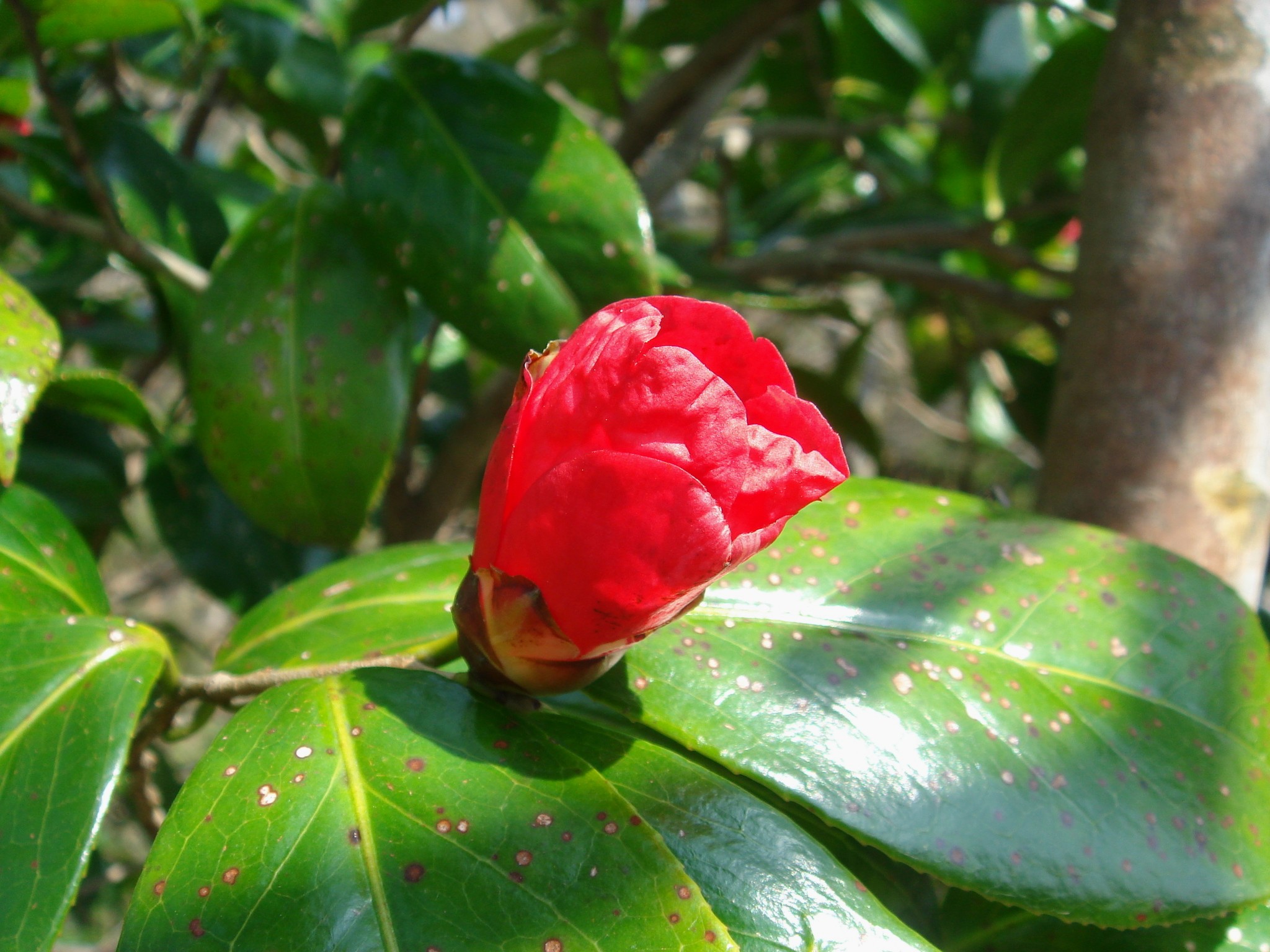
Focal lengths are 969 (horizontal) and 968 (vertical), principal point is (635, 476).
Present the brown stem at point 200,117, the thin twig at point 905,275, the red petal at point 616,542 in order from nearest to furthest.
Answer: the red petal at point 616,542, the thin twig at point 905,275, the brown stem at point 200,117

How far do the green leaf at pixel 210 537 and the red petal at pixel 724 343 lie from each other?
81 cm


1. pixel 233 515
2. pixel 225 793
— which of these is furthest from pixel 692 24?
pixel 225 793

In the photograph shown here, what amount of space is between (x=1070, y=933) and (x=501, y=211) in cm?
60

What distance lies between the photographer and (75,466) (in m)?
0.89

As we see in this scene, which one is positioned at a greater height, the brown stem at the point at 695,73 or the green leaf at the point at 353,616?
the brown stem at the point at 695,73

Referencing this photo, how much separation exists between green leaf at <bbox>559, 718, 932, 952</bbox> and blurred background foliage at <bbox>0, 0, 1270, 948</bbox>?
0.36 meters

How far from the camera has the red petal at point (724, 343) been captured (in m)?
0.37

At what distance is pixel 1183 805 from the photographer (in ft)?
1.52

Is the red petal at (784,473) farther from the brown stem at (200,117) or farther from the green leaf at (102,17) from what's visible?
the brown stem at (200,117)

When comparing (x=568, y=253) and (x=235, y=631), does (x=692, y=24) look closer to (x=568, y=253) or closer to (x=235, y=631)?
(x=568, y=253)

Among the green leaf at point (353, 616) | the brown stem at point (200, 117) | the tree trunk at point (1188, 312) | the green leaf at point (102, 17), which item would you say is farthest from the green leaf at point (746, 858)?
the brown stem at point (200, 117)

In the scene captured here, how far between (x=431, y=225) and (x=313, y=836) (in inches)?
18.3

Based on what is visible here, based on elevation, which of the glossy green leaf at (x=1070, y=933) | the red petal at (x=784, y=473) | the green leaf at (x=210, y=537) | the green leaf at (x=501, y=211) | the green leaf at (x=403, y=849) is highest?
the red petal at (x=784, y=473)

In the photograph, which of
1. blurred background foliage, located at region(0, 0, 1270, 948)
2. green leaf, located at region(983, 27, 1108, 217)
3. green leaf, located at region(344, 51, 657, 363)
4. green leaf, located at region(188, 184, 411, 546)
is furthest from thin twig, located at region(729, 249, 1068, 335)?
green leaf, located at region(188, 184, 411, 546)
